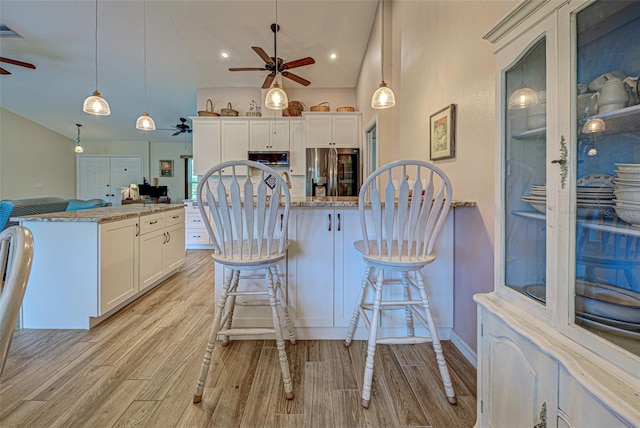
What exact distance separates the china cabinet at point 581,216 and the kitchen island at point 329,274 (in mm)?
1040

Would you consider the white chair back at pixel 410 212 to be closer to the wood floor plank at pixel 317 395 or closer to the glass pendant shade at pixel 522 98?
the glass pendant shade at pixel 522 98

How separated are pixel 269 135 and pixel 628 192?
5.01 metres

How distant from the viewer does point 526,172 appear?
1035 mm

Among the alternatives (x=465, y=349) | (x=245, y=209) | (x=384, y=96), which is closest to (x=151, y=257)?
(x=245, y=209)

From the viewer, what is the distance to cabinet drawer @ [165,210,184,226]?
10.8 feet

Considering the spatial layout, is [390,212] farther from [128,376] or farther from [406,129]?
[406,129]

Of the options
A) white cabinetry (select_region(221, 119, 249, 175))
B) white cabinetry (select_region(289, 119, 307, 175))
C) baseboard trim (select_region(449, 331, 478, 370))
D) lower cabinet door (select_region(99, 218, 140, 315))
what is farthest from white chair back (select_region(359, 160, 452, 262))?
white cabinetry (select_region(221, 119, 249, 175))

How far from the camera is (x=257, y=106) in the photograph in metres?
5.61

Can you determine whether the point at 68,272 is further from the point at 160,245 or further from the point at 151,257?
the point at 160,245

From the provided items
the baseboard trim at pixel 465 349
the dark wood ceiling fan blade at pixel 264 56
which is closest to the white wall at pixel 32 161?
the dark wood ceiling fan blade at pixel 264 56

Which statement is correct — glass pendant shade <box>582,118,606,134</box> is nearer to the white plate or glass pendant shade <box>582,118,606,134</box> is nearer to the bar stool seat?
the white plate

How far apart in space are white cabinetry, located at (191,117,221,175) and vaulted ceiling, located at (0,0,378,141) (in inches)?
33.7

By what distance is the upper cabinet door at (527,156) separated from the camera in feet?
2.82

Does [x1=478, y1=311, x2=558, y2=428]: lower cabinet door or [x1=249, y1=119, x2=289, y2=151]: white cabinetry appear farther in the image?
[x1=249, y1=119, x2=289, y2=151]: white cabinetry
